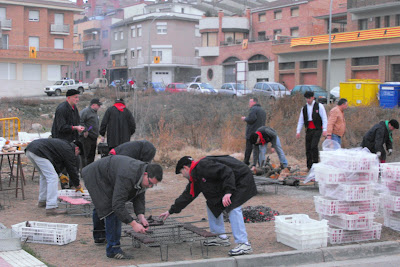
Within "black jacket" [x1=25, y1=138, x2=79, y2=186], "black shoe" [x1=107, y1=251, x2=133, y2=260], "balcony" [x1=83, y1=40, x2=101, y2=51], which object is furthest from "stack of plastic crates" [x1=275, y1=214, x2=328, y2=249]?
"balcony" [x1=83, y1=40, x2=101, y2=51]

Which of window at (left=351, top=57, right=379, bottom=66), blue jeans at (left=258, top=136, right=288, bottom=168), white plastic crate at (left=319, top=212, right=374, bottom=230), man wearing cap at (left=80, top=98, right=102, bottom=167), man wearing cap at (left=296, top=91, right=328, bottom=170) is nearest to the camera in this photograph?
white plastic crate at (left=319, top=212, right=374, bottom=230)

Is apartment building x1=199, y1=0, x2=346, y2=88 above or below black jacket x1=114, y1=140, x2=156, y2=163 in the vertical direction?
above

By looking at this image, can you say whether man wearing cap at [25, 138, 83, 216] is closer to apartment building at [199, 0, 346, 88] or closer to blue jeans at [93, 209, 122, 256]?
blue jeans at [93, 209, 122, 256]

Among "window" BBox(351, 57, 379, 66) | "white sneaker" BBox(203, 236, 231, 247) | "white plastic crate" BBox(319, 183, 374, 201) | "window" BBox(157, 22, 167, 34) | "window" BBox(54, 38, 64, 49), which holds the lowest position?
"white sneaker" BBox(203, 236, 231, 247)

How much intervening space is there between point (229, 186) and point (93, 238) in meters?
2.18

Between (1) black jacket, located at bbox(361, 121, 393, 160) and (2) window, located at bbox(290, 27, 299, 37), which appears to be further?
(2) window, located at bbox(290, 27, 299, 37)

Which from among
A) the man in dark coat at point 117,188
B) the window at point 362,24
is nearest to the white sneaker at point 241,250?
the man in dark coat at point 117,188

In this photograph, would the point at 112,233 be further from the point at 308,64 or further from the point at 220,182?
the point at 308,64

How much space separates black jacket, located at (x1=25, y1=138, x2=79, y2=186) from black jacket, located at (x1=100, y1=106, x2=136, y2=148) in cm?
170

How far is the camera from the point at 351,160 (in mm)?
6824

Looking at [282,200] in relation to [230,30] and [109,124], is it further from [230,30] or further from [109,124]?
[230,30]

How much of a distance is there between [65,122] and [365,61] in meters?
39.1

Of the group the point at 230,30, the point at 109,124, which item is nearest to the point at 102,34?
the point at 230,30

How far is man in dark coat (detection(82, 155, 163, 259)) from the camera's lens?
5531mm
